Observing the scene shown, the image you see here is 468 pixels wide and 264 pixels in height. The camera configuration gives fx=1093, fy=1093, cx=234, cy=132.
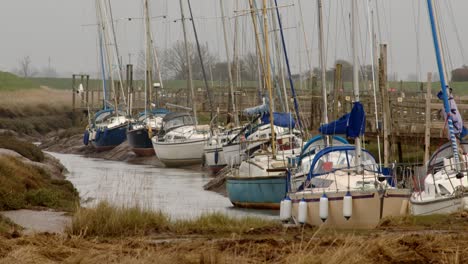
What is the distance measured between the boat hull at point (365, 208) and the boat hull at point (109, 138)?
5406 centimetres

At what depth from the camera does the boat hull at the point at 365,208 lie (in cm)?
2192

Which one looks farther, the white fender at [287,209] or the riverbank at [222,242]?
the white fender at [287,209]

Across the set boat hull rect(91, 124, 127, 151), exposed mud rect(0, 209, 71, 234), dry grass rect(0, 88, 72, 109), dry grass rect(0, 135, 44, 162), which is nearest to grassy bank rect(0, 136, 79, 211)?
exposed mud rect(0, 209, 71, 234)

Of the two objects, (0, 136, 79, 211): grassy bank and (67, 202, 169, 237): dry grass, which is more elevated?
(67, 202, 169, 237): dry grass

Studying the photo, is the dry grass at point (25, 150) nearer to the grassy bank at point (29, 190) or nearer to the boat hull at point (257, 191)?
the grassy bank at point (29, 190)

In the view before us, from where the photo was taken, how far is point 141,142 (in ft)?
223

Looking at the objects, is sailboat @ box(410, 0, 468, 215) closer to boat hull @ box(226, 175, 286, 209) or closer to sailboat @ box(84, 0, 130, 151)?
boat hull @ box(226, 175, 286, 209)

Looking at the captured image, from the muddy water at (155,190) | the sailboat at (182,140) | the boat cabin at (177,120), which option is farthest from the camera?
the boat cabin at (177,120)

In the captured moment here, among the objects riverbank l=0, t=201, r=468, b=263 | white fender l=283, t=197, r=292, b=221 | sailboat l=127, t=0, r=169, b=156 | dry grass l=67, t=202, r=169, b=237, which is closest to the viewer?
riverbank l=0, t=201, r=468, b=263

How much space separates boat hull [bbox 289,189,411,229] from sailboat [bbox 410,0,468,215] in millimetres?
1824

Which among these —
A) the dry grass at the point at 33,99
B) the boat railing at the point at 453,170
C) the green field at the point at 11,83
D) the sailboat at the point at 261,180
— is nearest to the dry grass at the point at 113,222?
the boat railing at the point at 453,170

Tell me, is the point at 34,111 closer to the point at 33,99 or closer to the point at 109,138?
the point at 33,99

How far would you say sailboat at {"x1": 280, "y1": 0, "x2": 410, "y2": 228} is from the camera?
2205 centimetres

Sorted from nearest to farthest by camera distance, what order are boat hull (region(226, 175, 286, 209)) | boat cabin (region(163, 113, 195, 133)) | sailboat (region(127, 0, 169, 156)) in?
boat hull (region(226, 175, 286, 209)), boat cabin (region(163, 113, 195, 133)), sailboat (region(127, 0, 169, 156))
